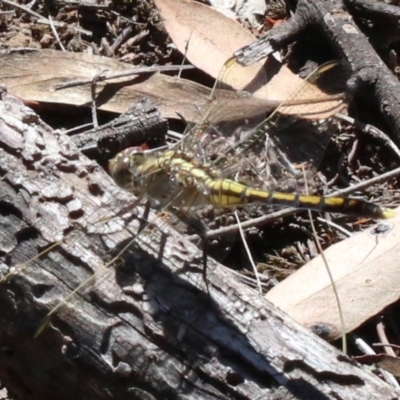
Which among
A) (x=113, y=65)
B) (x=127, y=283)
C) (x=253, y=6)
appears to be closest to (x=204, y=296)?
(x=127, y=283)

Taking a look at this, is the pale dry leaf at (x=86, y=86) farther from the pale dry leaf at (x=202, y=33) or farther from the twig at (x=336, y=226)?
the twig at (x=336, y=226)

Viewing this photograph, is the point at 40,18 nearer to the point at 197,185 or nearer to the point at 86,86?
the point at 86,86

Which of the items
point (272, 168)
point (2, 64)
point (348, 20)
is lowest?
point (2, 64)

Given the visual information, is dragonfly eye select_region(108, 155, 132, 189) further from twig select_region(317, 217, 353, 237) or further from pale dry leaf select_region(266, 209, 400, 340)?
twig select_region(317, 217, 353, 237)

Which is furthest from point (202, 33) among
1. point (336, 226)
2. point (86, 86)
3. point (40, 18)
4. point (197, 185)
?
point (197, 185)

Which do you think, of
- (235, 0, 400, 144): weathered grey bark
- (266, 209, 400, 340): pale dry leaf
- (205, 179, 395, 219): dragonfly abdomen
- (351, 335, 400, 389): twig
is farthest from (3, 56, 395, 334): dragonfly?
(235, 0, 400, 144): weathered grey bark

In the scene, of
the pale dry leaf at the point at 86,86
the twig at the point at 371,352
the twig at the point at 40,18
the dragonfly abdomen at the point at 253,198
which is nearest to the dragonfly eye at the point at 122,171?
the dragonfly abdomen at the point at 253,198

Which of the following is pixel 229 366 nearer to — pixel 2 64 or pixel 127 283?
pixel 127 283
